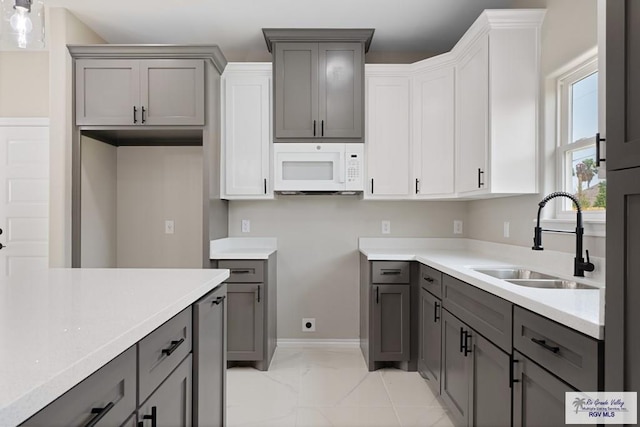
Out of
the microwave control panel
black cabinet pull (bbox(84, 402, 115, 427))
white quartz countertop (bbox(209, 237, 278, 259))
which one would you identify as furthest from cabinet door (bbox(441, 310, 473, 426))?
black cabinet pull (bbox(84, 402, 115, 427))

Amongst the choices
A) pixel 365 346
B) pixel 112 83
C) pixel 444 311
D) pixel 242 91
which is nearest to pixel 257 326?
pixel 365 346

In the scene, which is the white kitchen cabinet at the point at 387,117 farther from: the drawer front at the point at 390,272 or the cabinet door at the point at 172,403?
the cabinet door at the point at 172,403

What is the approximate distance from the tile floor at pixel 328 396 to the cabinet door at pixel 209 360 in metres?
0.70

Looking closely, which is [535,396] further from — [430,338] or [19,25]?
[19,25]

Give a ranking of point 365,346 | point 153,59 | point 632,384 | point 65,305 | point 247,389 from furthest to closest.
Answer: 1. point 365,346
2. point 153,59
3. point 247,389
4. point 65,305
5. point 632,384

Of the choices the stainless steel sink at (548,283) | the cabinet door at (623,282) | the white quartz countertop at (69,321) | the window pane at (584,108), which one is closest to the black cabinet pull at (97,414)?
the white quartz countertop at (69,321)

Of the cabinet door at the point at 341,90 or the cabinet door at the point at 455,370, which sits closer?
the cabinet door at the point at 455,370

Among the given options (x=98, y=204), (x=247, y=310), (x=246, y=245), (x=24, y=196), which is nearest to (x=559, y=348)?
(x=247, y=310)

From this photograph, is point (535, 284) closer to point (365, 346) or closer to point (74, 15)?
point (365, 346)

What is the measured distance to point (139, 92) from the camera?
307 centimetres

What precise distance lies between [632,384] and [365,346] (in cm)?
245

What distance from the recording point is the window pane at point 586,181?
6.70ft

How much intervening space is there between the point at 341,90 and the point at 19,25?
88.1 inches

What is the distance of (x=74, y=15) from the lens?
311 centimetres
